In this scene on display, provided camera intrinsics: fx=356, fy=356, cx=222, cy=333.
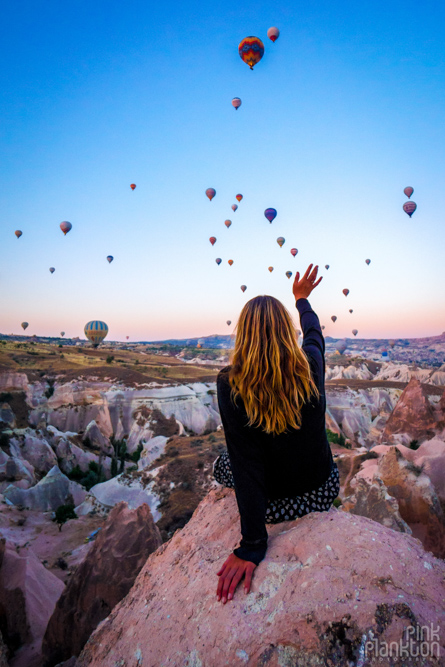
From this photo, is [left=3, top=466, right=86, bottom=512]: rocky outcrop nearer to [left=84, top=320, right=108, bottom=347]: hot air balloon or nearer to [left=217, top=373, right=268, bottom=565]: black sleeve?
[left=217, top=373, right=268, bottom=565]: black sleeve

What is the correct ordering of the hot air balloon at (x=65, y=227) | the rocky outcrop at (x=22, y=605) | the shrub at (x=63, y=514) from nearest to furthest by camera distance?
the rocky outcrop at (x=22, y=605), the shrub at (x=63, y=514), the hot air balloon at (x=65, y=227)

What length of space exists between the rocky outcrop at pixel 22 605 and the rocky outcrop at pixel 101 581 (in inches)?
35.8

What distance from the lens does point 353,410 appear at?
1421 inches

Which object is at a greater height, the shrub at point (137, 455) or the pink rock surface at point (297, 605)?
the pink rock surface at point (297, 605)

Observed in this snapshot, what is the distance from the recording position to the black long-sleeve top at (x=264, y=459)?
1714 mm

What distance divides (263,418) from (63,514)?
670 inches

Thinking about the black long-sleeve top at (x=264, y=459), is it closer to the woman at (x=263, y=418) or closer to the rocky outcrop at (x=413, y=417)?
the woman at (x=263, y=418)

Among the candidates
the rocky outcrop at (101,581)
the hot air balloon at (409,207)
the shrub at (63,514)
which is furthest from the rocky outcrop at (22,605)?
the hot air balloon at (409,207)

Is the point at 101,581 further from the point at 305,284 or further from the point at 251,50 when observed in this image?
the point at 251,50

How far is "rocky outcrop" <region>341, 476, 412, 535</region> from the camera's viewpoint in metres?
7.89

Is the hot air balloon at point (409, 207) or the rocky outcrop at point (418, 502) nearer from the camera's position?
the rocky outcrop at point (418, 502)

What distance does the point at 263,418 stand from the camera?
171 centimetres

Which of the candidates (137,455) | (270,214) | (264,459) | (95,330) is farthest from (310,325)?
(95,330)

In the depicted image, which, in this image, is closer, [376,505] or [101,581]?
[101,581]
